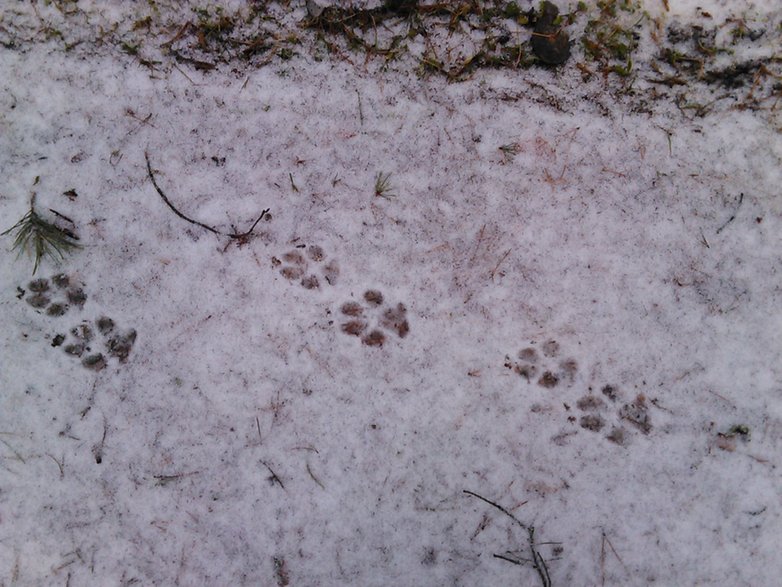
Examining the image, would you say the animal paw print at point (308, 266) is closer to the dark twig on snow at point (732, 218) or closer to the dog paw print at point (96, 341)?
the dog paw print at point (96, 341)

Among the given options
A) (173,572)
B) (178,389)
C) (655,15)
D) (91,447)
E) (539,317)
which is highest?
(655,15)

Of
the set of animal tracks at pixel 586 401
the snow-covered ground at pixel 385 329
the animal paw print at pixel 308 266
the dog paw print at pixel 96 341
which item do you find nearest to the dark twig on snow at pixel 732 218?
the snow-covered ground at pixel 385 329

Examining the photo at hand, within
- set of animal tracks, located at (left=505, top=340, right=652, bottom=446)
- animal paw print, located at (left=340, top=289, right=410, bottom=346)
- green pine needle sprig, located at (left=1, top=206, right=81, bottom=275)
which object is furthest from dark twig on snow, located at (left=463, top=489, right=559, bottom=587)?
green pine needle sprig, located at (left=1, top=206, right=81, bottom=275)

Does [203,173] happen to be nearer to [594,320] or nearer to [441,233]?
[441,233]

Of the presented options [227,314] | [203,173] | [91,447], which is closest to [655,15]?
[203,173]

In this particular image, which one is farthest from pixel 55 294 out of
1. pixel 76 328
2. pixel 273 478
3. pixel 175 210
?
pixel 273 478

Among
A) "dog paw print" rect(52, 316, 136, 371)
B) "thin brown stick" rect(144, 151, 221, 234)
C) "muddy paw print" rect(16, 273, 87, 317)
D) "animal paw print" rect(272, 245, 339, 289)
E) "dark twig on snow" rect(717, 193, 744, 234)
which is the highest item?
"dark twig on snow" rect(717, 193, 744, 234)

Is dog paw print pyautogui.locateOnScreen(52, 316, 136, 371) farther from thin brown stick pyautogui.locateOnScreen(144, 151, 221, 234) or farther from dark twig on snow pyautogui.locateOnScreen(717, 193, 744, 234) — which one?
dark twig on snow pyautogui.locateOnScreen(717, 193, 744, 234)
